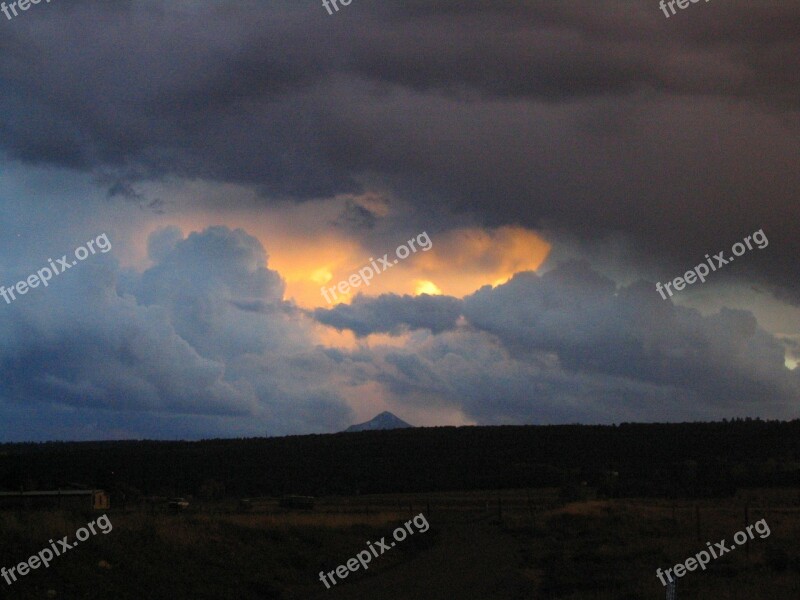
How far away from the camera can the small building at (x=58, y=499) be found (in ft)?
176

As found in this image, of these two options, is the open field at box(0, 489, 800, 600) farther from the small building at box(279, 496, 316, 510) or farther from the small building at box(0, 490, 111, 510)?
the small building at box(279, 496, 316, 510)

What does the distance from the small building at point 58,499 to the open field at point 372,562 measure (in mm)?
18988

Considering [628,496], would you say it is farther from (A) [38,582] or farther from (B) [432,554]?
(A) [38,582]

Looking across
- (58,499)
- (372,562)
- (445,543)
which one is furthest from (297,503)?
(372,562)

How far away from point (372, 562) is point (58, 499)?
28384mm

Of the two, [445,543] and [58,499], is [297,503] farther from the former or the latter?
[445,543]

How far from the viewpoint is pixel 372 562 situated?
115 ft

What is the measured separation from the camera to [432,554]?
3775 centimetres

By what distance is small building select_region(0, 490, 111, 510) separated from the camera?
176 feet

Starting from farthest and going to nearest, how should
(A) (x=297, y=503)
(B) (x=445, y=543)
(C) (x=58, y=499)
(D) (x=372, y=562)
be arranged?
1. (A) (x=297, y=503)
2. (C) (x=58, y=499)
3. (B) (x=445, y=543)
4. (D) (x=372, y=562)

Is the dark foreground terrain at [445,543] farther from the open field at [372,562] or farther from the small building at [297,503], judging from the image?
the small building at [297,503]

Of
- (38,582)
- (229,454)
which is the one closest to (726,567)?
(38,582)

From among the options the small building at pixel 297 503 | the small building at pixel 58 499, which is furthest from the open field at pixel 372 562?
the small building at pixel 297 503

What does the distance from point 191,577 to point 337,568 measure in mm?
8244
